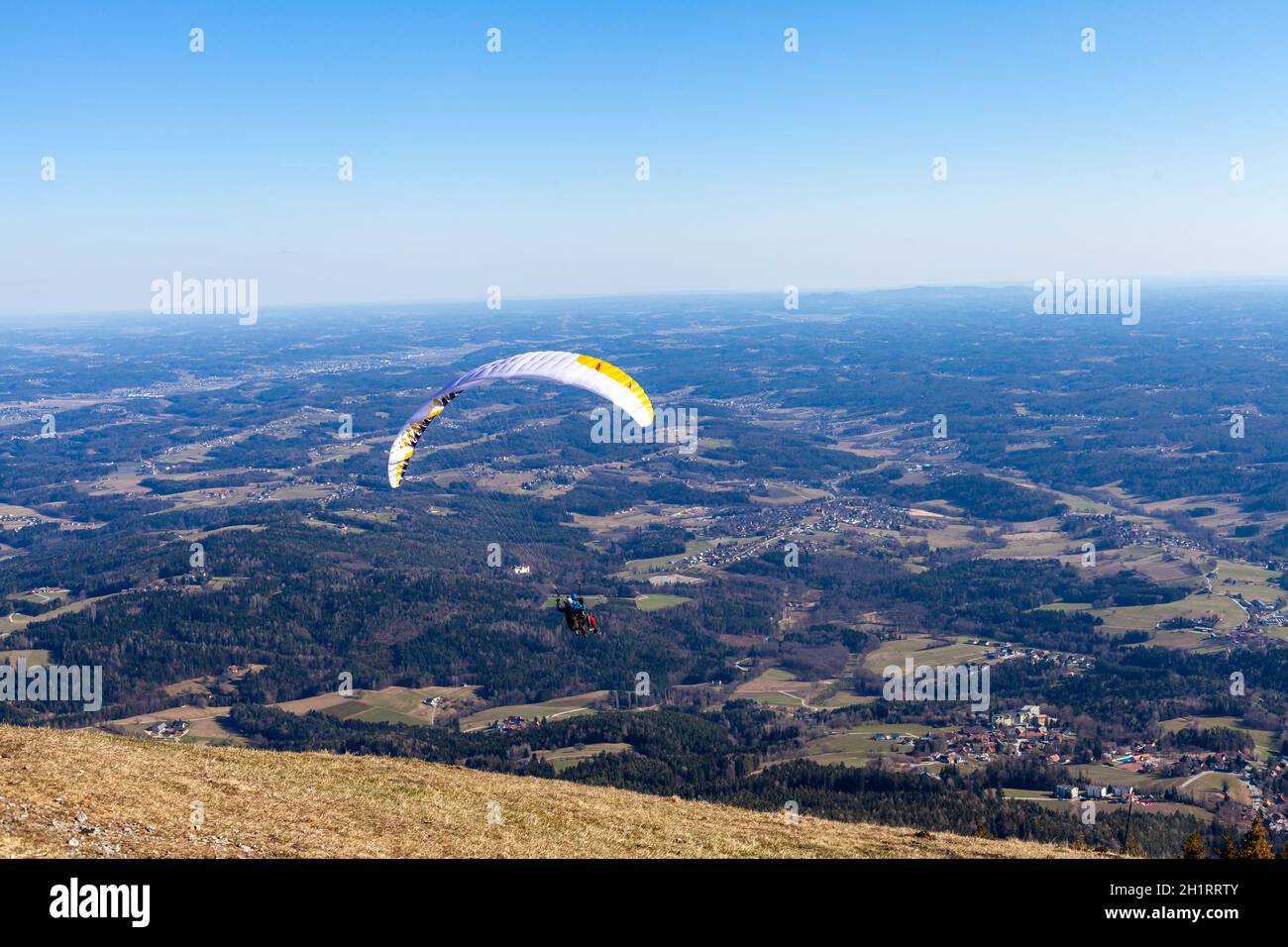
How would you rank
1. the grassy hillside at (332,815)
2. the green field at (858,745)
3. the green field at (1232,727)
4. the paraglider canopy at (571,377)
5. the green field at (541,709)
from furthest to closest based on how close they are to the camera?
the green field at (541,709) → the green field at (1232,727) → the green field at (858,745) → the paraglider canopy at (571,377) → the grassy hillside at (332,815)

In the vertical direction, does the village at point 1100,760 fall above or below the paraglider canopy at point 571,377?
below

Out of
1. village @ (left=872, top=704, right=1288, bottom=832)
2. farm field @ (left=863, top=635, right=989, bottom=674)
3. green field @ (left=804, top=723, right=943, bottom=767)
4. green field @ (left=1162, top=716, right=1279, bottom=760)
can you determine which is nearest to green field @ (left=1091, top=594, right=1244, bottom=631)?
farm field @ (left=863, top=635, right=989, bottom=674)

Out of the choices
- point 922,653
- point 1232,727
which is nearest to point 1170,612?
point 922,653

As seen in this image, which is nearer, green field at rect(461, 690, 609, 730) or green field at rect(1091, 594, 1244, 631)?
green field at rect(461, 690, 609, 730)

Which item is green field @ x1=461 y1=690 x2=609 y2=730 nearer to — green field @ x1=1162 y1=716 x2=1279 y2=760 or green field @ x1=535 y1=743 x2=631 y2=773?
green field @ x1=535 y1=743 x2=631 y2=773

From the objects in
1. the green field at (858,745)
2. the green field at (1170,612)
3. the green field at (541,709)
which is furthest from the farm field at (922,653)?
the green field at (541,709)

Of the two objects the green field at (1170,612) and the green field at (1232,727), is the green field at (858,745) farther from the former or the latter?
the green field at (1170,612)

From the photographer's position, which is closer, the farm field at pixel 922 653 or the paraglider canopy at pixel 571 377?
the paraglider canopy at pixel 571 377
